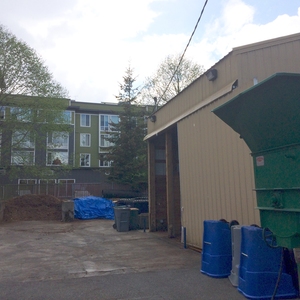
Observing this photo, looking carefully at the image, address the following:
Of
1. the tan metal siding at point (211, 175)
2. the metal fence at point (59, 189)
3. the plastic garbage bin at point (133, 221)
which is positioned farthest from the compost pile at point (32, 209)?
the tan metal siding at point (211, 175)

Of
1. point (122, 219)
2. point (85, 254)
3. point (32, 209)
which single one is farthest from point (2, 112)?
point (85, 254)

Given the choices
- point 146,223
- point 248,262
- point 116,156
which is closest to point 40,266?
point 248,262

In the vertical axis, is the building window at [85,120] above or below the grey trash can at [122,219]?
above

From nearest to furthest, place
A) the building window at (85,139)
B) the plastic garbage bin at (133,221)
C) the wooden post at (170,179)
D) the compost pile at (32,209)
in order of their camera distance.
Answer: the wooden post at (170,179) → the plastic garbage bin at (133,221) → the compost pile at (32,209) → the building window at (85,139)

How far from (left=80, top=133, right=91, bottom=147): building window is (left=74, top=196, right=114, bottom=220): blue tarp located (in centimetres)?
2352

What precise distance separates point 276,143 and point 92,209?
17.7 meters

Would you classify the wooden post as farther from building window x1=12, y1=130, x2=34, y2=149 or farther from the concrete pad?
building window x1=12, y1=130, x2=34, y2=149

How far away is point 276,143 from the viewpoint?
4141 millimetres

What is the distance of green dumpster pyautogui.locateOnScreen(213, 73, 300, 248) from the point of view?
377 centimetres

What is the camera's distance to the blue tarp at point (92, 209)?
20.3 m

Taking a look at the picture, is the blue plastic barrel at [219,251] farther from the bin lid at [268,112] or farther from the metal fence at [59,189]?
the metal fence at [59,189]

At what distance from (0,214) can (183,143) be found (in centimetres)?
1371

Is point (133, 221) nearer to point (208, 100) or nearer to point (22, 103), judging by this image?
point (208, 100)

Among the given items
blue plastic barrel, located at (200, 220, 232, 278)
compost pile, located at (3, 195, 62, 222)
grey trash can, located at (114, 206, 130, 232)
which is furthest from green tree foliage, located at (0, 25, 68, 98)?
blue plastic barrel, located at (200, 220, 232, 278)
